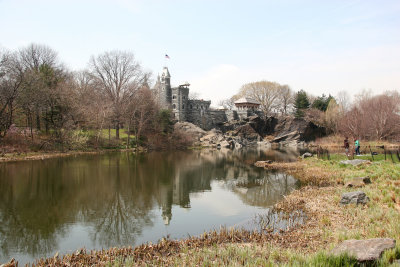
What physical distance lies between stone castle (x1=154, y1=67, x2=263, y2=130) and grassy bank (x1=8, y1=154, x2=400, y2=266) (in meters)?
53.2

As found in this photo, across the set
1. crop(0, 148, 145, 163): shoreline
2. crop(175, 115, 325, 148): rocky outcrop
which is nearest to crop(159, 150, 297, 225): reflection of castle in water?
crop(0, 148, 145, 163): shoreline

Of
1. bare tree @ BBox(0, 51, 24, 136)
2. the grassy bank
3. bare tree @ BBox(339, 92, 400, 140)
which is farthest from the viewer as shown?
bare tree @ BBox(339, 92, 400, 140)

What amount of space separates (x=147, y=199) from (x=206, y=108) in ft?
193

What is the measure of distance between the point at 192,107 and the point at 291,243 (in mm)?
62990

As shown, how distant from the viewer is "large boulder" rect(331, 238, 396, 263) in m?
5.41

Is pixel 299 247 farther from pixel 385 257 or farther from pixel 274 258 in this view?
pixel 385 257

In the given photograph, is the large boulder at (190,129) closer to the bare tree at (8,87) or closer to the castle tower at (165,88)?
the castle tower at (165,88)

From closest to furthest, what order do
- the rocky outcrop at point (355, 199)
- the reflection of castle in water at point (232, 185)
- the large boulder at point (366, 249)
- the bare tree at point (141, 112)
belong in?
the large boulder at point (366, 249) → the rocky outcrop at point (355, 199) → the reflection of castle in water at point (232, 185) → the bare tree at point (141, 112)

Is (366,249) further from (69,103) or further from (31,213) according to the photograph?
(69,103)

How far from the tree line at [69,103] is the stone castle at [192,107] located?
34.4ft

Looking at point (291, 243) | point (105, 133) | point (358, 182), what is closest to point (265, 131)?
point (105, 133)

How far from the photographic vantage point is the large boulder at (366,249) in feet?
17.7

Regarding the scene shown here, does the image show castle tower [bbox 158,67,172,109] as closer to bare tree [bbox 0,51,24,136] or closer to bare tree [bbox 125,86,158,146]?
bare tree [bbox 125,86,158,146]

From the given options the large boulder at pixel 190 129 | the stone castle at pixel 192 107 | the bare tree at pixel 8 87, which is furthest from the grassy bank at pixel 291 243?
the stone castle at pixel 192 107
